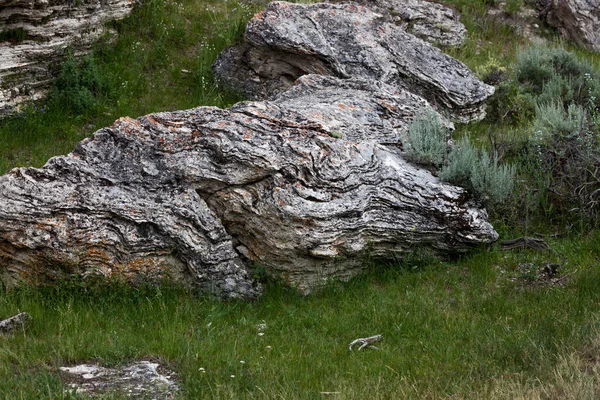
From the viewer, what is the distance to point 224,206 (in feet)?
26.3

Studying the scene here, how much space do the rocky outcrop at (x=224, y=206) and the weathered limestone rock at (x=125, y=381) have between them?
1410 millimetres

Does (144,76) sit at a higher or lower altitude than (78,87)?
lower

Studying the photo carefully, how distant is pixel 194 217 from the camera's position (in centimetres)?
775

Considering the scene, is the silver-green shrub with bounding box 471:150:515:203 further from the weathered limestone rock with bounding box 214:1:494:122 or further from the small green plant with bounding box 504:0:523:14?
the small green plant with bounding box 504:0:523:14

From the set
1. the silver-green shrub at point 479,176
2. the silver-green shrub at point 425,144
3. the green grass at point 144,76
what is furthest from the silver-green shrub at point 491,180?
the green grass at point 144,76

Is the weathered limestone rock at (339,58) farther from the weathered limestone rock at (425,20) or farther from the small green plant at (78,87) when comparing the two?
the small green plant at (78,87)

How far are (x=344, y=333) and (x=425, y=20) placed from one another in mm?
8286

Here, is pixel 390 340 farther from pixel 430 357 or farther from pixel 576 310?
pixel 576 310

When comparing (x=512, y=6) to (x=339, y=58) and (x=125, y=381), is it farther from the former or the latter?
(x=125, y=381)

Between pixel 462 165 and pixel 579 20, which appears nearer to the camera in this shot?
pixel 462 165

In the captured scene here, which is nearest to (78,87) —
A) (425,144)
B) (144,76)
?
(144,76)

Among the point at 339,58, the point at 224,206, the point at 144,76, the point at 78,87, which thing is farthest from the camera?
the point at 144,76

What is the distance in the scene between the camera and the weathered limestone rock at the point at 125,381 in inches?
233

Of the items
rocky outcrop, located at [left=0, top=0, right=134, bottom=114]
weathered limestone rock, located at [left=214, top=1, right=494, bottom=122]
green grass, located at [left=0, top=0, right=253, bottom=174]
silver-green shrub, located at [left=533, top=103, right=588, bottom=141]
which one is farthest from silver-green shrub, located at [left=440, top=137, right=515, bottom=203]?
rocky outcrop, located at [left=0, top=0, right=134, bottom=114]
